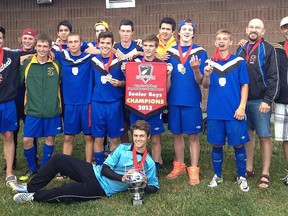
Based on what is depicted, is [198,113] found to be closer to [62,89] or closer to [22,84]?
[62,89]

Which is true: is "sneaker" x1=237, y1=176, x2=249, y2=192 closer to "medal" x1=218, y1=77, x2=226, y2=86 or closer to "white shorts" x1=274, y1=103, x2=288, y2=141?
"white shorts" x1=274, y1=103, x2=288, y2=141

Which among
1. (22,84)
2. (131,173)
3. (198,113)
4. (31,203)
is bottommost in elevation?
(31,203)

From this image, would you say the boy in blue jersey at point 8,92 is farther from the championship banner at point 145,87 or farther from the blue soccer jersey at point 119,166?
the championship banner at point 145,87

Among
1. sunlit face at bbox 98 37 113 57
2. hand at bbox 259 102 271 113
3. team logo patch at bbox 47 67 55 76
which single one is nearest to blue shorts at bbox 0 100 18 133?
team logo patch at bbox 47 67 55 76

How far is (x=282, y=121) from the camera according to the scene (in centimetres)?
566

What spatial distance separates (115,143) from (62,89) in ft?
3.48

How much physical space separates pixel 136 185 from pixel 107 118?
49.0 inches

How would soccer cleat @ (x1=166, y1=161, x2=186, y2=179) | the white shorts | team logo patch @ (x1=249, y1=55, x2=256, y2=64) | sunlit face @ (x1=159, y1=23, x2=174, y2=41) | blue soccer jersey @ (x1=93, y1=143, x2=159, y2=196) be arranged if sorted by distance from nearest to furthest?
blue soccer jersey @ (x1=93, y1=143, x2=159, y2=196), team logo patch @ (x1=249, y1=55, x2=256, y2=64), the white shorts, soccer cleat @ (x1=166, y1=161, x2=186, y2=179), sunlit face @ (x1=159, y1=23, x2=174, y2=41)

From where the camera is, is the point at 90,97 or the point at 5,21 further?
the point at 5,21

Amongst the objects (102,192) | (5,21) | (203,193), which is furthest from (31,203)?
(5,21)

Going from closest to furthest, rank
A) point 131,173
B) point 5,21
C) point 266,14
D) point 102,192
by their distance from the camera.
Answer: point 131,173 < point 102,192 < point 266,14 < point 5,21

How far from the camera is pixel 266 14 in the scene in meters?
9.08

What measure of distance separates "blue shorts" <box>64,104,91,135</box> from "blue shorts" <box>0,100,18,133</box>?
0.70 meters

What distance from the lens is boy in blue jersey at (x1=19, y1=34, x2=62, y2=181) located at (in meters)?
5.85
